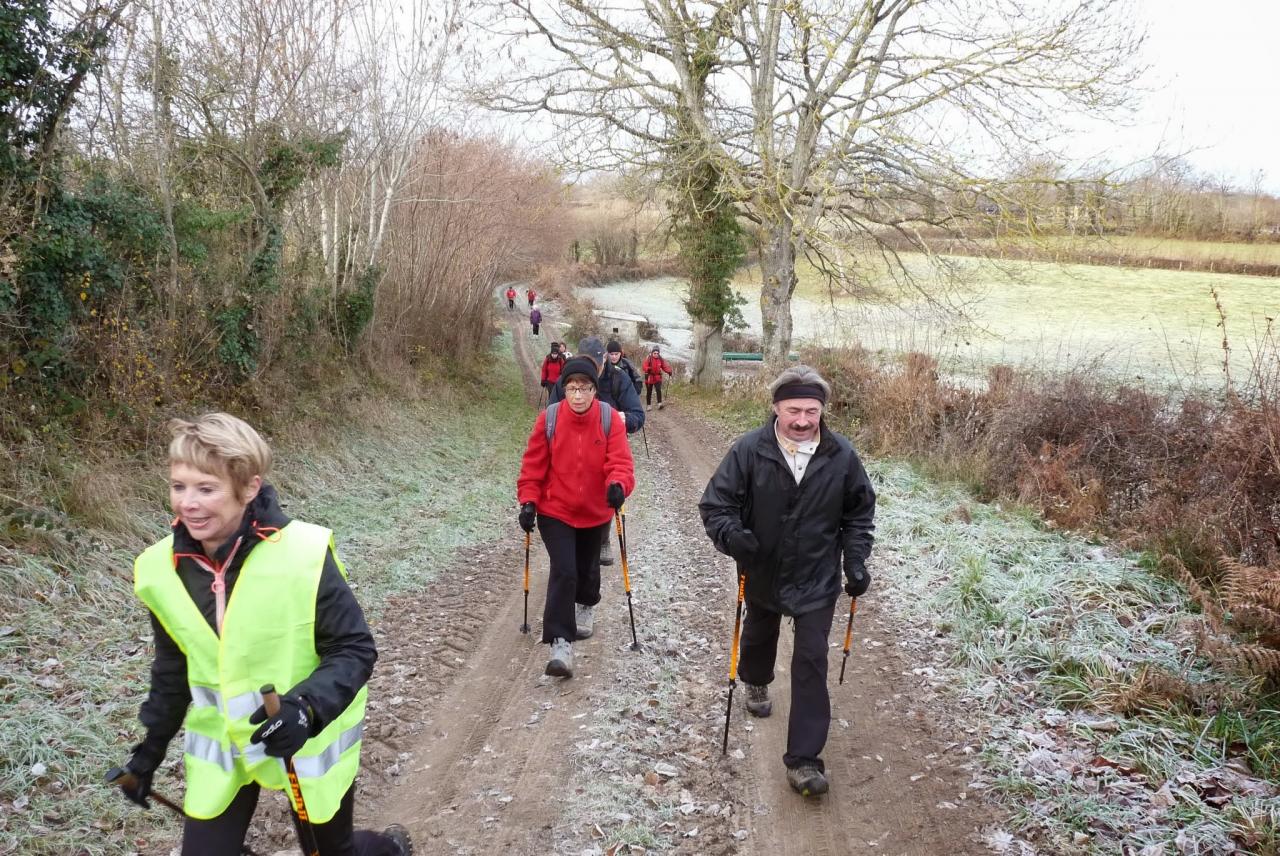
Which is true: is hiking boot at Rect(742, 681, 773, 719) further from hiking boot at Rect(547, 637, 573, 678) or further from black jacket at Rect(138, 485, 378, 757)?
black jacket at Rect(138, 485, 378, 757)

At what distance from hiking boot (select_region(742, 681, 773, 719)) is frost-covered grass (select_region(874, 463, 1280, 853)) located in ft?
4.45

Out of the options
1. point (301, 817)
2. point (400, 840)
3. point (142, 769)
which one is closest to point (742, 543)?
point (400, 840)

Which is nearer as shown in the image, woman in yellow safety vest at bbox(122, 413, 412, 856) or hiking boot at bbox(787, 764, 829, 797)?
woman in yellow safety vest at bbox(122, 413, 412, 856)

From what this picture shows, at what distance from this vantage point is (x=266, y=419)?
11.4 metres

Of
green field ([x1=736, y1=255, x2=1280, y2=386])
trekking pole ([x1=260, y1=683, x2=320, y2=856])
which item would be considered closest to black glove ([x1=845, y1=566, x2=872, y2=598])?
trekking pole ([x1=260, y1=683, x2=320, y2=856])

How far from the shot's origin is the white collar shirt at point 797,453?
439 centimetres

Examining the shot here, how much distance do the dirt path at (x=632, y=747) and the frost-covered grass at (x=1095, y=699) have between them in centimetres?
40

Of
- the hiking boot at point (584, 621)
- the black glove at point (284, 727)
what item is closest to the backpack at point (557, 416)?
the hiking boot at point (584, 621)

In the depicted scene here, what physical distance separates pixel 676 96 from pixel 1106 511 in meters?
16.0

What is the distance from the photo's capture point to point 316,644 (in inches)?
104

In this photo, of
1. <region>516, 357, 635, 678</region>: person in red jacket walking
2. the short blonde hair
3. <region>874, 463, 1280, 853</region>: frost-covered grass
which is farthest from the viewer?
<region>516, 357, 635, 678</region>: person in red jacket walking

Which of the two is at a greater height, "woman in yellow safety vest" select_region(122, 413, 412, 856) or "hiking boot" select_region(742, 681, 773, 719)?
"woman in yellow safety vest" select_region(122, 413, 412, 856)

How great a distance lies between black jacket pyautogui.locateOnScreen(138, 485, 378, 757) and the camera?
8.26 ft

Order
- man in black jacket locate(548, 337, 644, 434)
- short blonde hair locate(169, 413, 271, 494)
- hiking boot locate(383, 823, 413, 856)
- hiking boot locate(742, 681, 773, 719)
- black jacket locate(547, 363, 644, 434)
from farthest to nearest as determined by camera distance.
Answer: black jacket locate(547, 363, 644, 434), man in black jacket locate(548, 337, 644, 434), hiking boot locate(742, 681, 773, 719), hiking boot locate(383, 823, 413, 856), short blonde hair locate(169, 413, 271, 494)
